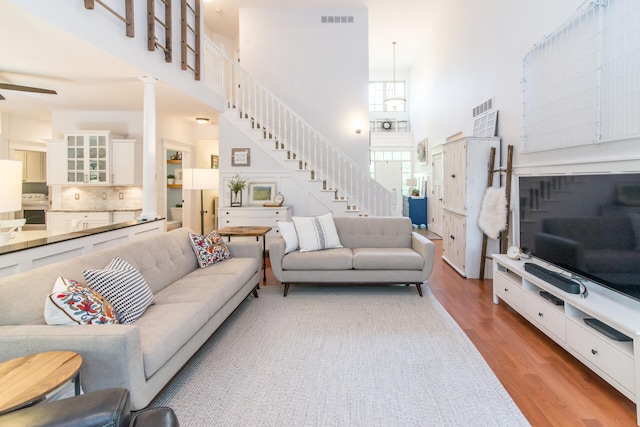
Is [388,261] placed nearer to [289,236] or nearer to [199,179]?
[289,236]

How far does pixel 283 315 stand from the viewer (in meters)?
3.44

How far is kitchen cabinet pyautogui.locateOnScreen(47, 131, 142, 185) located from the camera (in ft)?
19.4

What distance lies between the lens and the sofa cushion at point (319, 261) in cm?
396

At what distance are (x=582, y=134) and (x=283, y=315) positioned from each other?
3.10 metres

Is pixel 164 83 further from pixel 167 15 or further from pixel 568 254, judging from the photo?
pixel 568 254

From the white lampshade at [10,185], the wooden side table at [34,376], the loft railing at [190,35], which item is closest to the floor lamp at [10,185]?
the white lampshade at [10,185]

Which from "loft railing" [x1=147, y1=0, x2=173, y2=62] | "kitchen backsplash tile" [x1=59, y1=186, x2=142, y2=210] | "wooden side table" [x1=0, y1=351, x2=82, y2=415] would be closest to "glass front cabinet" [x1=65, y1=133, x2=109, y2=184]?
"kitchen backsplash tile" [x1=59, y1=186, x2=142, y2=210]

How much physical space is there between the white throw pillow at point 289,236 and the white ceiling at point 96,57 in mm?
2415

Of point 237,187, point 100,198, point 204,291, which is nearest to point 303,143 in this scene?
point 237,187

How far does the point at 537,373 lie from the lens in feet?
7.76

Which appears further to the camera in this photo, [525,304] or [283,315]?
[283,315]

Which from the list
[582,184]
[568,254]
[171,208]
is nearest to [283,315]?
[568,254]

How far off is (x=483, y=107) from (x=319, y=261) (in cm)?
344

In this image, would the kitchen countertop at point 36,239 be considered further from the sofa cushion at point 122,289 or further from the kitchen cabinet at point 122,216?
the kitchen cabinet at point 122,216
